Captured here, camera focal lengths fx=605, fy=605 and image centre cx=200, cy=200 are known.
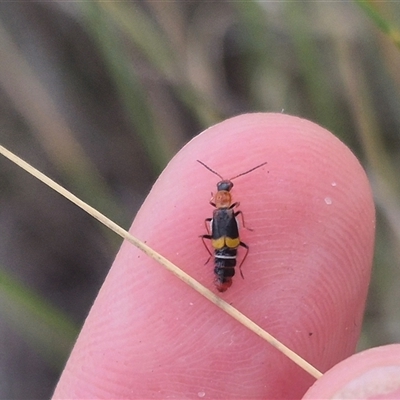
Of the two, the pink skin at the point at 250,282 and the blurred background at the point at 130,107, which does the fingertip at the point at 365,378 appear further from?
the blurred background at the point at 130,107

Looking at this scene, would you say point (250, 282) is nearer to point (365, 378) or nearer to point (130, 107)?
point (365, 378)

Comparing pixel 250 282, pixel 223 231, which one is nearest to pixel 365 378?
pixel 250 282

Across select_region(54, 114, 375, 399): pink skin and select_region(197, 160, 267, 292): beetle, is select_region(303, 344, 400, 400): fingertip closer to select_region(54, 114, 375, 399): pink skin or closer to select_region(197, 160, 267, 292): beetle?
select_region(54, 114, 375, 399): pink skin

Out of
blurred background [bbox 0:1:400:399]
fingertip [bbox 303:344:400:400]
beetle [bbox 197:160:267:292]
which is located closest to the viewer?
fingertip [bbox 303:344:400:400]

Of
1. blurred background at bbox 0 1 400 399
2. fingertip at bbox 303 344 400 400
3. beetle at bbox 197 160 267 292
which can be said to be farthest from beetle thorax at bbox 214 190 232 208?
blurred background at bbox 0 1 400 399

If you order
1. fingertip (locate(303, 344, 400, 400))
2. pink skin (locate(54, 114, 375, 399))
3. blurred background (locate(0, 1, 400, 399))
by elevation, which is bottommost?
fingertip (locate(303, 344, 400, 400))

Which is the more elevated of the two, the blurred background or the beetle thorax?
the blurred background

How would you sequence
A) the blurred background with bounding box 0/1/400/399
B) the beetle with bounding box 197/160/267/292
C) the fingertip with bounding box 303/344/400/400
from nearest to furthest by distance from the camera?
the fingertip with bounding box 303/344/400/400, the beetle with bounding box 197/160/267/292, the blurred background with bounding box 0/1/400/399
